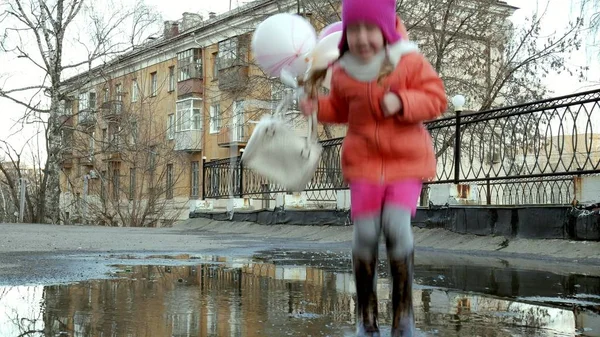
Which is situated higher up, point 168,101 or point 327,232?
point 168,101

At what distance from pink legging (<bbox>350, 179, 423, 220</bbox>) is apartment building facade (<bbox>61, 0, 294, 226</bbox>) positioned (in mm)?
14765

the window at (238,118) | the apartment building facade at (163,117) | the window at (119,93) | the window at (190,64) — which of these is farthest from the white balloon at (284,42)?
the window at (190,64)

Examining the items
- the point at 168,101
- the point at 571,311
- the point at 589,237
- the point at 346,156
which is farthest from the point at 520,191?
the point at 168,101

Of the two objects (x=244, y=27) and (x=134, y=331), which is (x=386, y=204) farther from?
(x=244, y=27)

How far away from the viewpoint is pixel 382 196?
7.89 ft

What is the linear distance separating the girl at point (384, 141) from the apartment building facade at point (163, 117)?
14.7 m

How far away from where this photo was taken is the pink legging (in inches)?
93.4

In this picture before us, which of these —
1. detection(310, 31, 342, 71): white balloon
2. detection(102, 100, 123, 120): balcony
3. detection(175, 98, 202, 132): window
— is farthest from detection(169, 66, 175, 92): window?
detection(310, 31, 342, 71): white balloon

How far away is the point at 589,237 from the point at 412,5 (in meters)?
14.3

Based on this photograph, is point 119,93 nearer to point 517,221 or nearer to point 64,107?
point 64,107

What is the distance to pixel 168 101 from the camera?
1698 inches

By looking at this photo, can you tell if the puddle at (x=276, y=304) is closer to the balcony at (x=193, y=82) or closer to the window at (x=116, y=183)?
the window at (x=116, y=183)

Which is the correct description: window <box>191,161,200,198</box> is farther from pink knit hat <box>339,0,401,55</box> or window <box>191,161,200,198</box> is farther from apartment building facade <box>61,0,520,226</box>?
pink knit hat <box>339,0,401,55</box>

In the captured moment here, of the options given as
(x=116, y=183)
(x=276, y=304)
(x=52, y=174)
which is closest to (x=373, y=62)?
(x=276, y=304)
